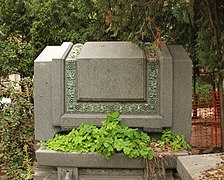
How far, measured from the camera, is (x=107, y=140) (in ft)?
15.4

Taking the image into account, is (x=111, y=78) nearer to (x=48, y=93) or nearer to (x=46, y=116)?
(x=48, y=93)

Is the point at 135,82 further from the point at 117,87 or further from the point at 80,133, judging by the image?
the point at 80,133

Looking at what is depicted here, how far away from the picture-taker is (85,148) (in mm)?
4867

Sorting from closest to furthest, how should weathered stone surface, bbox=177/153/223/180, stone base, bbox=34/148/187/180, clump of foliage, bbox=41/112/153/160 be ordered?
weathered stone surface, bbox=177/153/223/180, clump of foliage, bbox=41/112/153/160, stone base, bbox=34/148/187/180

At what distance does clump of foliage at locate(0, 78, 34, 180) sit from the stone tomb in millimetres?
1180

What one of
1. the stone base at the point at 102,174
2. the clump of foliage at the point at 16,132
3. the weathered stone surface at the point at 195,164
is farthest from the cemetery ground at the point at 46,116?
the weathered stone surface at the point at 195,164

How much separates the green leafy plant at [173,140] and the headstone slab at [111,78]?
2.06 feet

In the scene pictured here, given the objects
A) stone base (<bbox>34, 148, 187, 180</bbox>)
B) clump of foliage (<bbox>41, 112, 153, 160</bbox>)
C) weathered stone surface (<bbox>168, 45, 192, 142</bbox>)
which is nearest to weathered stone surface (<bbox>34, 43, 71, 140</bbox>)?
clump of foliage (<bbox>41, 112, 153, 160</bbox>)

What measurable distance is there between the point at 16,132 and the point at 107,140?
222cm

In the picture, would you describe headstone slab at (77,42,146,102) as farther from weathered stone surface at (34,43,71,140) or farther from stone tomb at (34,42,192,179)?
weathered stone surface at (34,43,71,140)

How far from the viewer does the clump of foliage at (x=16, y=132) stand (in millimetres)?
6082

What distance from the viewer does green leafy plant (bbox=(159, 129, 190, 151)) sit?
4.94 m

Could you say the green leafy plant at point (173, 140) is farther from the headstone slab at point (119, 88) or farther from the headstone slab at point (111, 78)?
the headstone slab at point (111, 78)

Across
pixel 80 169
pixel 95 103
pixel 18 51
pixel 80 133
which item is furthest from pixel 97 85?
pixel 18 51
